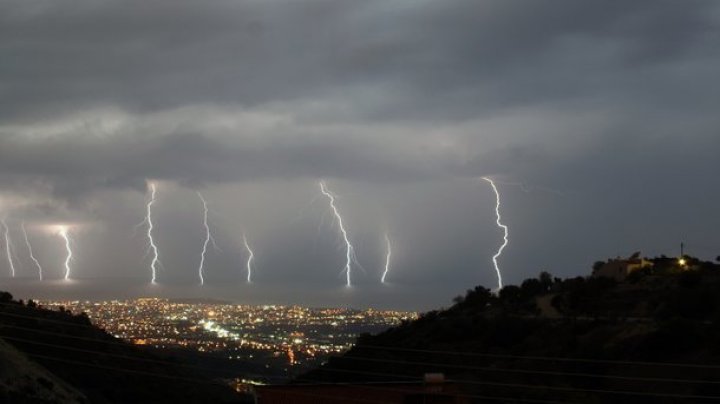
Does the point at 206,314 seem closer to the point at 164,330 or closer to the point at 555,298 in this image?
the point at 164,330

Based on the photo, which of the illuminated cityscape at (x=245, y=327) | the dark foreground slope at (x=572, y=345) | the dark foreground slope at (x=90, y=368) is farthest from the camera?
the dark foreground slope at (x=90, y=368)

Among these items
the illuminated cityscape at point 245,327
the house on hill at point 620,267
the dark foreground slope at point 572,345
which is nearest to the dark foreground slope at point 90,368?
the illuminated cityscape at point 245,327

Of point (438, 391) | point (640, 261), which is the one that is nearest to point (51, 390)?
point (438, 391)

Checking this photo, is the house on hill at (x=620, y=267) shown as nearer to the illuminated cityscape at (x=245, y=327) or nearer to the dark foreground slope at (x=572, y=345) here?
the dark foreground slope at (x=572, y=345)

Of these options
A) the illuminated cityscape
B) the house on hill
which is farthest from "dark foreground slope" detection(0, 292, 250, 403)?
the house on hill

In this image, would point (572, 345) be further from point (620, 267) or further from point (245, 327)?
point (620, 267)

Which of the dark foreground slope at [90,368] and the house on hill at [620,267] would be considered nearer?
the dark foreground slope at [90,368]

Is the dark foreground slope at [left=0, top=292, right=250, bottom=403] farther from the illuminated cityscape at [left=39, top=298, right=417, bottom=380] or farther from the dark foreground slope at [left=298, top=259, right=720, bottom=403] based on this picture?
the dark foreground slope at [left=298, top=259, right=720, bottom=403]
